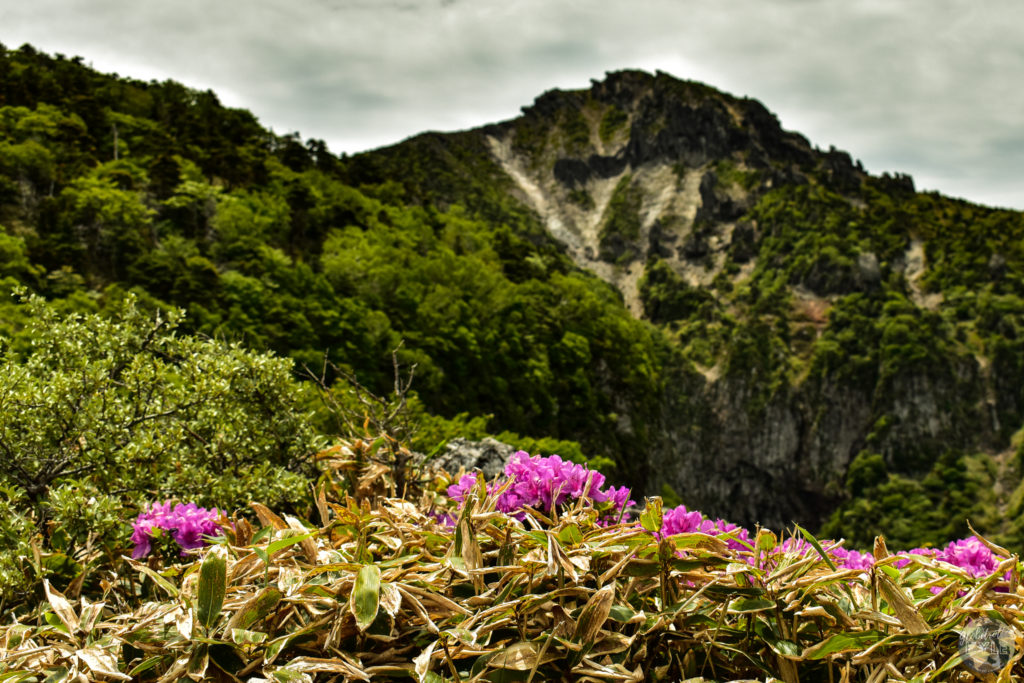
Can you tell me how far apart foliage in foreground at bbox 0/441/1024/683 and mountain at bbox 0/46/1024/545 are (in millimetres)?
4357

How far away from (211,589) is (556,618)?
3.25 ft

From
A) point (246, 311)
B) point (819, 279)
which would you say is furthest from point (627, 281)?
point (246, 311)

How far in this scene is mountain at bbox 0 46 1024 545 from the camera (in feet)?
81.6

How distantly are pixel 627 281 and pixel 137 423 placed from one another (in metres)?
156

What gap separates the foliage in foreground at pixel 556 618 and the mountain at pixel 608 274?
4.36 m

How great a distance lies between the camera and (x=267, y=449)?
16.0 ft

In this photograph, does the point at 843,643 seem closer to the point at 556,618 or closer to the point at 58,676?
the point at 556,618

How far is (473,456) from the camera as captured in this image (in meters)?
5.05

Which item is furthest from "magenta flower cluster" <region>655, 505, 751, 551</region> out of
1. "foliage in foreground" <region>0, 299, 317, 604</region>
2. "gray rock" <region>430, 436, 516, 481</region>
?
"foliage in foreground" <region>0, 299, 317, 604</region>

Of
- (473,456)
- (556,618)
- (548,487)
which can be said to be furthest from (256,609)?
(473,456)

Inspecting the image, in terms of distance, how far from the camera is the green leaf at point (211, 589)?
6.50ft

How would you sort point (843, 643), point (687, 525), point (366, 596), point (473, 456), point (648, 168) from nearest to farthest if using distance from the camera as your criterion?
point (843, 643)
point (366, 596)
point (687, 525)
point (473, 456)
point (648, 168)

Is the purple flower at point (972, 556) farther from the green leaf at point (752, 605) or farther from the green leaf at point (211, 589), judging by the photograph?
the green leaf at point (211, 589)

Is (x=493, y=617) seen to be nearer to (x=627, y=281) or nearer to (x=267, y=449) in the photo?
(x=267, y=449)
